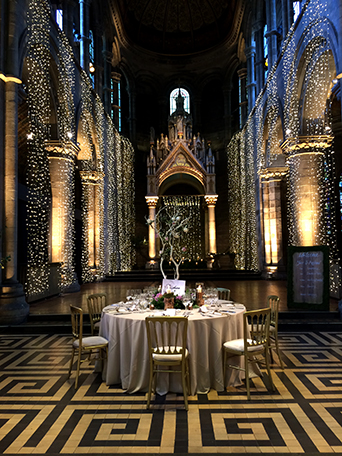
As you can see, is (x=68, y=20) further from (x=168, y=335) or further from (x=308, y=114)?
(x=168, y=335)

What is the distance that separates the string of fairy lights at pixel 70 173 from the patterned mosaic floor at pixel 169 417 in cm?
593

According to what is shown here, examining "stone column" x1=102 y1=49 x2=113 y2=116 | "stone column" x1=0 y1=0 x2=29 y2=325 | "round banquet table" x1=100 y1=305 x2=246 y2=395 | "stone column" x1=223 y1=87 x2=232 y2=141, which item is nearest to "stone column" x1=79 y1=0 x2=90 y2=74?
"stone column" x1=102 y1=49 x2=113 y2=116

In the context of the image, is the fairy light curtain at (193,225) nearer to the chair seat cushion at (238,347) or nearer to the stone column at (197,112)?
the stone column at (197,112)

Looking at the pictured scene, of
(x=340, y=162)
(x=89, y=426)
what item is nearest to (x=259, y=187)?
(x=340, y=162)

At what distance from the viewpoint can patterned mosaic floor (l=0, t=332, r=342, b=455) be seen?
10.8 ft

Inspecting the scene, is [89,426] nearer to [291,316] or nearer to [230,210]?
[291,316]

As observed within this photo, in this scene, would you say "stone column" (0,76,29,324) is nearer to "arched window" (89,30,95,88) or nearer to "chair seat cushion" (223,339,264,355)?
"chair seat cushion" (223,339,264,355)

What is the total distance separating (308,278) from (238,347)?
203 inches

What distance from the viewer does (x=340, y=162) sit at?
57.9 feet

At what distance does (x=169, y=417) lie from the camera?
383 cm

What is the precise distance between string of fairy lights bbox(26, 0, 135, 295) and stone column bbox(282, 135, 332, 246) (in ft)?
24.4

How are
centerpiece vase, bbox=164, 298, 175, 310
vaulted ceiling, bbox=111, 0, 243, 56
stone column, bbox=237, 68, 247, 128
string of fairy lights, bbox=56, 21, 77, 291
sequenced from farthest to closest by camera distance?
vaulted ceiling, bbox=111, 0, 243, 56
stone column, bbox=237, 68, 247, 128
string of fairy lights, bbox=56, 21, 77, 291
centerpiece vase, bbox=164, 298, 175, 310

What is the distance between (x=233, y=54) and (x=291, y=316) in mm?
19705

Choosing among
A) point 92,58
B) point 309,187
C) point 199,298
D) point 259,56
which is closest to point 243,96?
point 259,56
